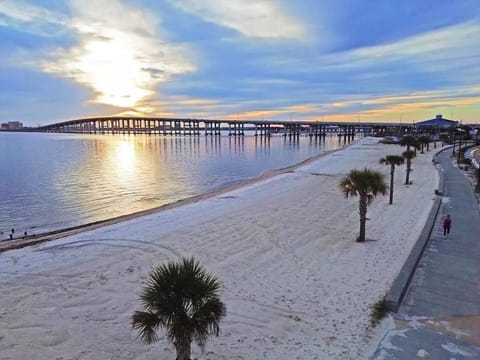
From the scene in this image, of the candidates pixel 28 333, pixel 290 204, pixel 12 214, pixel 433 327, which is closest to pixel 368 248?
pixel 433 327

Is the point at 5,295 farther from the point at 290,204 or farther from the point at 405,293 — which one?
the point at 290,204

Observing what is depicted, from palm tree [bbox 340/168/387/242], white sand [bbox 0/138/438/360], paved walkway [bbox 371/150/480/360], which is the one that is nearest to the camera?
paved walkway [bbox 371/150/480/360]

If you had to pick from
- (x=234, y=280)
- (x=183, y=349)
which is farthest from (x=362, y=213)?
(x=183, y=349)

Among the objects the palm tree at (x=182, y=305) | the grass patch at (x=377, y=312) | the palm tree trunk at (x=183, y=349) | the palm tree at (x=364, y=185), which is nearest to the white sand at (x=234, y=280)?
the grass patch at (x=377, y=312)

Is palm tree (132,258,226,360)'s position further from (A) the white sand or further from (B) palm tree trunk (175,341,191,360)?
(A) the white sand

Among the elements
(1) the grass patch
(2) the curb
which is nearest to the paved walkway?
(2) the curb
